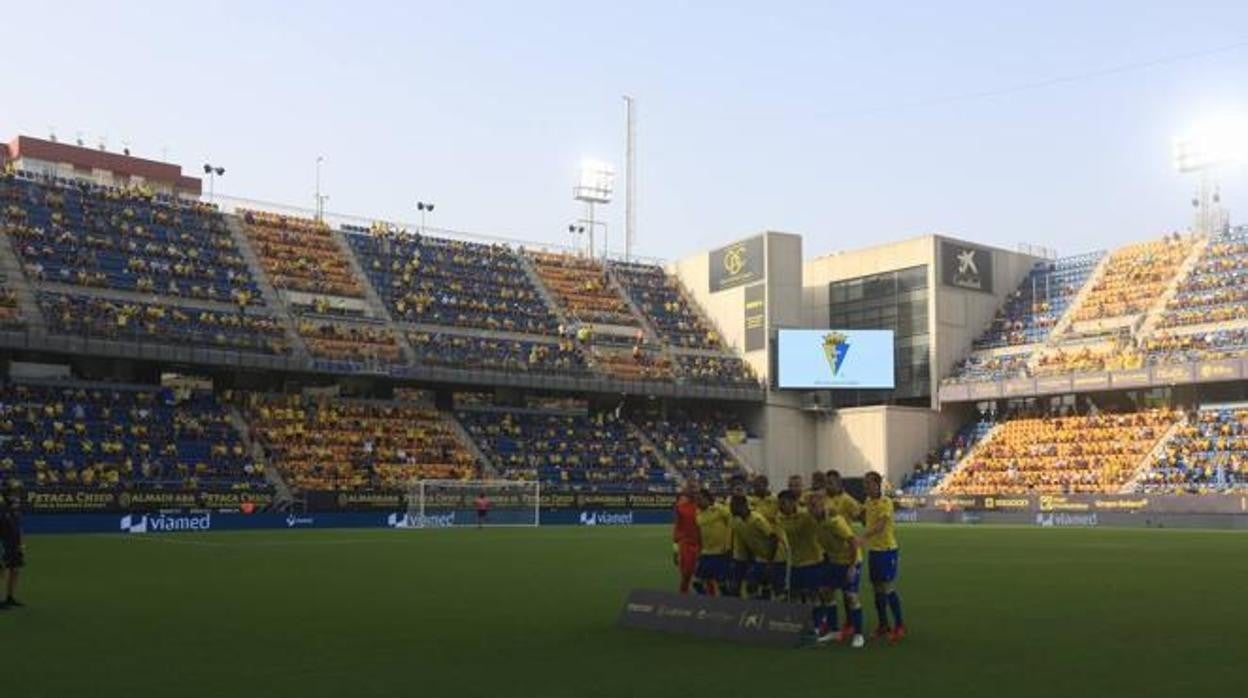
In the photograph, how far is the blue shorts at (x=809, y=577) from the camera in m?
15.2

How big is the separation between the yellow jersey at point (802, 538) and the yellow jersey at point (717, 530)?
1.76 metres

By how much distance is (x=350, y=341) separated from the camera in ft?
217

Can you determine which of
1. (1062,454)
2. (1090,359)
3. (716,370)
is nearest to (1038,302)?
(1090,359)

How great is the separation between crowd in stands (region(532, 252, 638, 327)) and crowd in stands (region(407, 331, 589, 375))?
4.36 m

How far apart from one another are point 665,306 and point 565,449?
17.1 metres

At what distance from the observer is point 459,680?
40.2 feet

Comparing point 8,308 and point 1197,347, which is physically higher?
point 8,308

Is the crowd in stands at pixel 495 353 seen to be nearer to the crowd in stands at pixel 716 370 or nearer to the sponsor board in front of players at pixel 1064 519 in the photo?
the crowd in stands at pixel 716 370

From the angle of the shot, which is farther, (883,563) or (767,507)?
(767,507)

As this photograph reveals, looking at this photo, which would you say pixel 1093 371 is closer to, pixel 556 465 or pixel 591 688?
pixel 556 465

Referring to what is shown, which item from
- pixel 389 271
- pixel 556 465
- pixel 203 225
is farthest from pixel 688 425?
pixel 203 225

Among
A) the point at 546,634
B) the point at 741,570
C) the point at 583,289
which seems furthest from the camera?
the point at 583,289

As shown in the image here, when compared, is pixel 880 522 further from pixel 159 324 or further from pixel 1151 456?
pixel 1151 456

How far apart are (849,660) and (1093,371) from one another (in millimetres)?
58295
